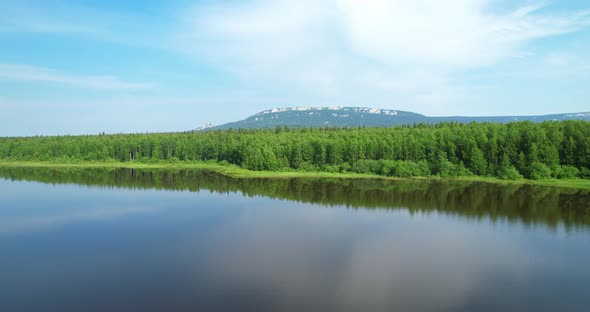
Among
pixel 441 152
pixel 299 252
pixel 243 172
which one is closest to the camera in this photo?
pixel 299 252

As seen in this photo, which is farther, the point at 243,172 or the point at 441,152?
the point at 243,172

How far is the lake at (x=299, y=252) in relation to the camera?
64.6 ft

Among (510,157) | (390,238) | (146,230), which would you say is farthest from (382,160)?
(146,230)

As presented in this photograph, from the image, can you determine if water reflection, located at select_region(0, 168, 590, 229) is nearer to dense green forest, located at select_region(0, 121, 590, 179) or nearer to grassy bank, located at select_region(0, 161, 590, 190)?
grassy bank, located at select_region(0, 161, 590, 190)

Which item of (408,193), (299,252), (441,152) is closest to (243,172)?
(408,193)

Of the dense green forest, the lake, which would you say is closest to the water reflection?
the lake

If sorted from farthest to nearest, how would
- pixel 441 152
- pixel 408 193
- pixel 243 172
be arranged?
pixel 243 172 < pixel 441 152 < pixel 408 193

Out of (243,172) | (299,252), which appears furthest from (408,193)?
(243,172)

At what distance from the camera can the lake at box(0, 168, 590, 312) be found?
1970cm

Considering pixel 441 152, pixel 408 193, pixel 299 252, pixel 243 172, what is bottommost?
pixel 299 252

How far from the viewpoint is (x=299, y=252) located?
88.1ft

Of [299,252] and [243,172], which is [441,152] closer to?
[243,172]

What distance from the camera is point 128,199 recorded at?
160 ft

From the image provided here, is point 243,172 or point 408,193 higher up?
point 243,172
